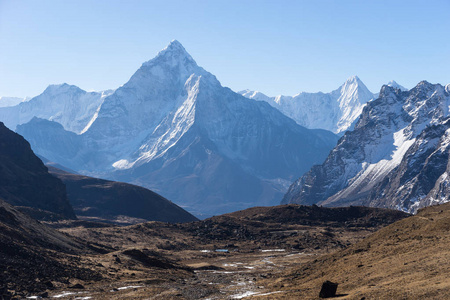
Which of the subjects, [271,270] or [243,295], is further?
[271,270]

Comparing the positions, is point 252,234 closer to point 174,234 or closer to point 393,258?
point 174,234

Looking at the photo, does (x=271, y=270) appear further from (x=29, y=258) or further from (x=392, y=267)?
(x=392, y=267)

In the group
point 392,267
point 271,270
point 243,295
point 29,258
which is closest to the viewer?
point 392,267

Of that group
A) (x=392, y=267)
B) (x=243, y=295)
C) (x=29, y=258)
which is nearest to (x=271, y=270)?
(x=243, y=295)

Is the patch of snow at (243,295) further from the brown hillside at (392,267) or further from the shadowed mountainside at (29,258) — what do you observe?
the shadowed mountainside at (29,258)

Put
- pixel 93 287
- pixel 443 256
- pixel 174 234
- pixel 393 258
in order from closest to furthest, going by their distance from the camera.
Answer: pixel 443 256 < pixel 393 258 < pixel 93 287 < pixel 174 234

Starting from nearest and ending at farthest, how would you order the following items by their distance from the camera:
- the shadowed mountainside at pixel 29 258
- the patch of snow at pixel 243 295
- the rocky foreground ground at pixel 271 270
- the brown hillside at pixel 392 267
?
the brown hillside at pixel 392 267 → the rocky foreground ground at pixel 271 270 → the shadowed mountainside at pixel 29 258 → the patch of snow at pixel 243 295

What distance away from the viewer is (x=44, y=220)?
183m

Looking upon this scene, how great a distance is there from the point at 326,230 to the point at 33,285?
121 metres

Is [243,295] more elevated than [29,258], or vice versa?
[29,258]

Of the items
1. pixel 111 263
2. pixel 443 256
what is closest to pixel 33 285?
pixel 111 263

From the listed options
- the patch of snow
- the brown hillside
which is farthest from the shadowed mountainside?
the brown hillside

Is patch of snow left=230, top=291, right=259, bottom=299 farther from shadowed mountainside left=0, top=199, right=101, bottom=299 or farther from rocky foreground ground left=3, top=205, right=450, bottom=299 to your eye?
shadowed mountainside left=0, top=199, right=101, bottom=299

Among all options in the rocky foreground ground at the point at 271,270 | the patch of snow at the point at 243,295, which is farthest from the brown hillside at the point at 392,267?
the patch of snow at the point at 243,295
